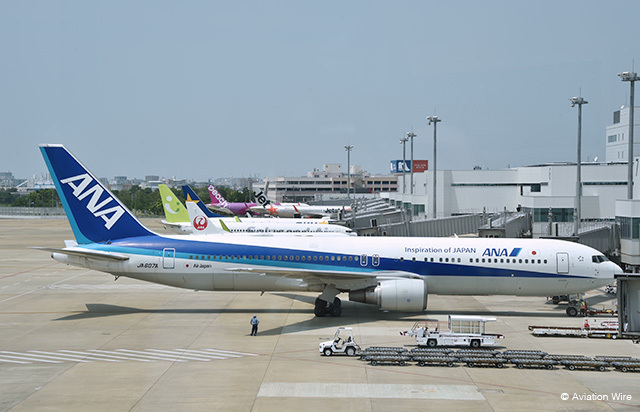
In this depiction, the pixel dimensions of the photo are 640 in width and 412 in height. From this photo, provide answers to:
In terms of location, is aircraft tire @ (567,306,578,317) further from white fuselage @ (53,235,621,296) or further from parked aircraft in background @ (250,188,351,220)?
parked aircraft in background @ (250,188,351,220)

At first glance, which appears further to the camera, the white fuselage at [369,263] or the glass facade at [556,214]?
the glass facade at [556,214]

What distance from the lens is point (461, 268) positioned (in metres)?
34.9

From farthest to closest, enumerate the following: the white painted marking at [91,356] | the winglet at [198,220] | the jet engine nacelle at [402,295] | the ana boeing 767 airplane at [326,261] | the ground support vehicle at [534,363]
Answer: the winglet at [198,220] → the ana boeing 767 airplane at [326,261] → the jet engine nacelle at [402,295] → the white painted marking at [91,356] → the ground support vehicle at [534,363]

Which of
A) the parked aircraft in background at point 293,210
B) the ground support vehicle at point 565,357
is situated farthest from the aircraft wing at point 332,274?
the parked aircraft in background at point 293,210

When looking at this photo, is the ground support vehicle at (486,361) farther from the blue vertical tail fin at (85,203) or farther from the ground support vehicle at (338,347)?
the blue vertical tail fin at (85,203)

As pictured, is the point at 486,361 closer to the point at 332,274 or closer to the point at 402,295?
the point at 402,295

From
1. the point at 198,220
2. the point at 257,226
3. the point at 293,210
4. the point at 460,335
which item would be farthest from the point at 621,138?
the point at 460,335

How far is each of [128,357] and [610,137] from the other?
120 m

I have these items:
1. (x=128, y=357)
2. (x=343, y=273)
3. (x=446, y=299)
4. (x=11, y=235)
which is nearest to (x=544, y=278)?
(x=446, y=299)

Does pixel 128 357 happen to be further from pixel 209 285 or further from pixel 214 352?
pixel 209 285

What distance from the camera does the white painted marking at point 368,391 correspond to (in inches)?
840

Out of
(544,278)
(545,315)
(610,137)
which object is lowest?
(545,315)

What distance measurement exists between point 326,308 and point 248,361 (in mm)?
9257

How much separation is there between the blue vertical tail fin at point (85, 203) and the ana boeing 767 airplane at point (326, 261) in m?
0.06
